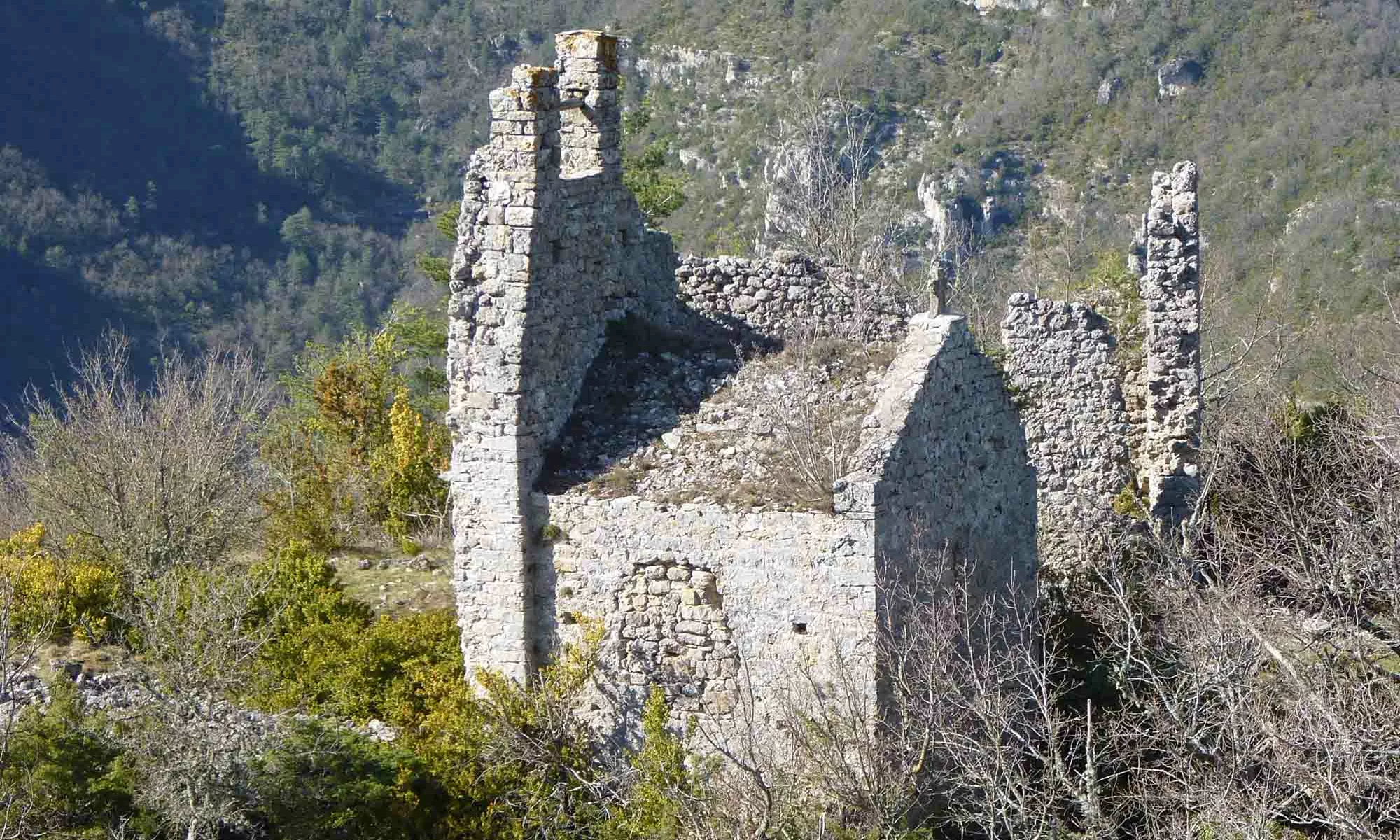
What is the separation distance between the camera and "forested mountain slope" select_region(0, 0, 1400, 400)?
120ft

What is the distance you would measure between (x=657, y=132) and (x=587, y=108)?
2876cm

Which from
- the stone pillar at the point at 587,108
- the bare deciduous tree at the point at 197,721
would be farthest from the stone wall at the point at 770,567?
the stone pillar at the point at 587,108

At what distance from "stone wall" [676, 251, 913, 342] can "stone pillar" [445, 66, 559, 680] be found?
9.32 feet

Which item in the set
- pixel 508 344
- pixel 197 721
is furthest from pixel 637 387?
pixel 197 721

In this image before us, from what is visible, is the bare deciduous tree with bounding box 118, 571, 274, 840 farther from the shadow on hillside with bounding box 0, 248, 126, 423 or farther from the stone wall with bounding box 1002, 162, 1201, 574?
the shadow on hillside with bounding box 0, 248, 126, 423

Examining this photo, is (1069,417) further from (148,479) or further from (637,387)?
(148,479)

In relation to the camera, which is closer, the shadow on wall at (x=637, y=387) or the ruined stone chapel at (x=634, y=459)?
the ruined stone chapel at (x=634, y=459)

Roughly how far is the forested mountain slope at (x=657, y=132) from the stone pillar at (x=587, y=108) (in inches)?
637

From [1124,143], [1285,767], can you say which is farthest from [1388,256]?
[1285,767]

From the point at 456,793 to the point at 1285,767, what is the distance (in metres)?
6.38

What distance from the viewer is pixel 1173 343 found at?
1745 cm

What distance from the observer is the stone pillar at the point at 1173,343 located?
1730 cm

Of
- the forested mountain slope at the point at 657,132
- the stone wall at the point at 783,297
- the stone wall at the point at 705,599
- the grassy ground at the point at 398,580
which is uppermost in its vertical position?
the forested mountain slope at the point at 657,132

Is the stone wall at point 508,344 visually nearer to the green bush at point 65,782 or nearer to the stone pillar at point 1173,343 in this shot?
the green bush at point 65,782
